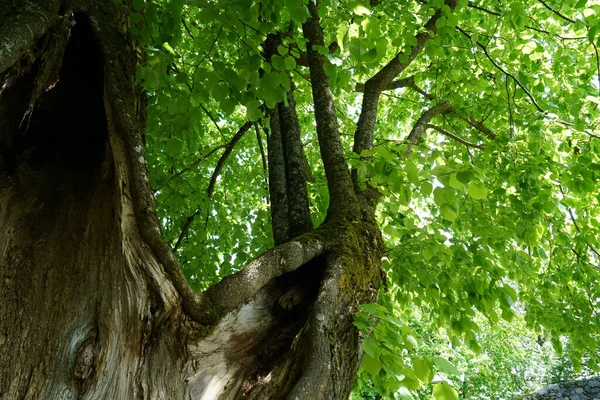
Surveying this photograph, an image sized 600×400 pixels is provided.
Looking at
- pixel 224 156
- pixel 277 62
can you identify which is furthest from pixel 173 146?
pixel 224 156

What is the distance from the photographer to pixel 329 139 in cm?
326

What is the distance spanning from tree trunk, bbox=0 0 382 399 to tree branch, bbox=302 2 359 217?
16.9 inches

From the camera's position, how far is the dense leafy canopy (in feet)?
7.44

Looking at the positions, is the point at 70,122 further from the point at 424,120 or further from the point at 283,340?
the point at 424,120

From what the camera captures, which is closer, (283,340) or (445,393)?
(445,393)

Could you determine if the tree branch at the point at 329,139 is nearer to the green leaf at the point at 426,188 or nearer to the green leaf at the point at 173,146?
the green leaf at the point at 426,188

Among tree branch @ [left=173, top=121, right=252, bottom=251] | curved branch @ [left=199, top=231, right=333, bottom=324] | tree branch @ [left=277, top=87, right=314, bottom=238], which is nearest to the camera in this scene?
curved branch @ [left=199, top=231, right=333, bottom=324]

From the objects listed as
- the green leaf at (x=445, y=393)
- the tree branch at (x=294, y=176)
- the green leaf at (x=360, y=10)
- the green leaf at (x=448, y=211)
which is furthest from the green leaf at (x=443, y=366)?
the green leaf at (x=360, y=10)

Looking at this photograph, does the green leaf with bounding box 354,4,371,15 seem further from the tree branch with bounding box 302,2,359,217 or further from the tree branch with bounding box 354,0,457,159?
the tree branch with bounding box 354,0,457,159

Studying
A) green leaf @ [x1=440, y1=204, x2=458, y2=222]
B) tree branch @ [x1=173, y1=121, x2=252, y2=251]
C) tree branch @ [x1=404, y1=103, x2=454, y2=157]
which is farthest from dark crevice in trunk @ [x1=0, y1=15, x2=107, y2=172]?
tree branch @ [x1=404, y1=103, x2=454, y2=157]

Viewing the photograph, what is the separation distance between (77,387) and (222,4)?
185 centimetres

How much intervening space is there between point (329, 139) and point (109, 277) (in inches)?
78.7

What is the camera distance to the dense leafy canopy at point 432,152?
227 cm

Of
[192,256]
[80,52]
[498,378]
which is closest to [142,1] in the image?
[80,52]
